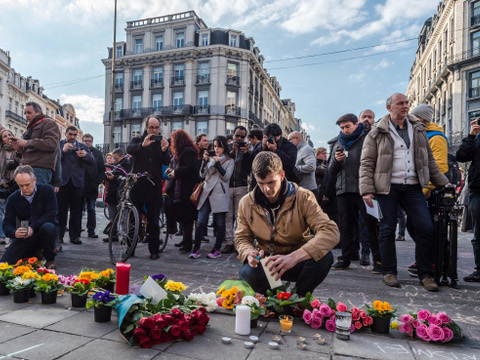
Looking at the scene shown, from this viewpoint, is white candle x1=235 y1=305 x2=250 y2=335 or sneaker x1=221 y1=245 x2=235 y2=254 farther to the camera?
sneaker x1=221 y1=245 x2=235 y2=254

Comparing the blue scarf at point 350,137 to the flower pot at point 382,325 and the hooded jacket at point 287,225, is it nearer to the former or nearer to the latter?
the hooded jacket at point 287,225

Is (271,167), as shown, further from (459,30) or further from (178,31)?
(178,31)

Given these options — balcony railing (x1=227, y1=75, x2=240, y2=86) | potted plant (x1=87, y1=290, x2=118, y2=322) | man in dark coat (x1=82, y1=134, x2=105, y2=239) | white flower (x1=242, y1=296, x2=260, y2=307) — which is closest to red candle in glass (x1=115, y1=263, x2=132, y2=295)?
potted plant (x1=87, y1=290, x2=118, y2=322)

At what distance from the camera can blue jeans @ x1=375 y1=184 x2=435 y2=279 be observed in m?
A: 3.97

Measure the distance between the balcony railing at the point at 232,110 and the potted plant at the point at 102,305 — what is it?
3323 cm

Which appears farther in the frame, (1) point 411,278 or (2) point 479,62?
(2) point 479,62

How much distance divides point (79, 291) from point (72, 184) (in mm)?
3911

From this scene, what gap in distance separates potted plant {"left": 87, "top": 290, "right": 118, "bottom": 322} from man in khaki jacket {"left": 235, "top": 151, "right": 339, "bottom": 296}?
1.03 meters

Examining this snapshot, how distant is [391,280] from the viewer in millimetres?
4066

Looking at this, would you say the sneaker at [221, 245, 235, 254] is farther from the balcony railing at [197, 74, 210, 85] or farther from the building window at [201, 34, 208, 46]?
the building window at [201, 34, 208, 46]

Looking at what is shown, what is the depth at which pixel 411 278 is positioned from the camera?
4461 mm

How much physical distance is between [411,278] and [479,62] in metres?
30.4

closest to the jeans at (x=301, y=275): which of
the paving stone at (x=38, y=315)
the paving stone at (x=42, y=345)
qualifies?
the paving stone at (x=42, y=345)

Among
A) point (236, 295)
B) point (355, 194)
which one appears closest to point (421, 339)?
point (236, 295)
